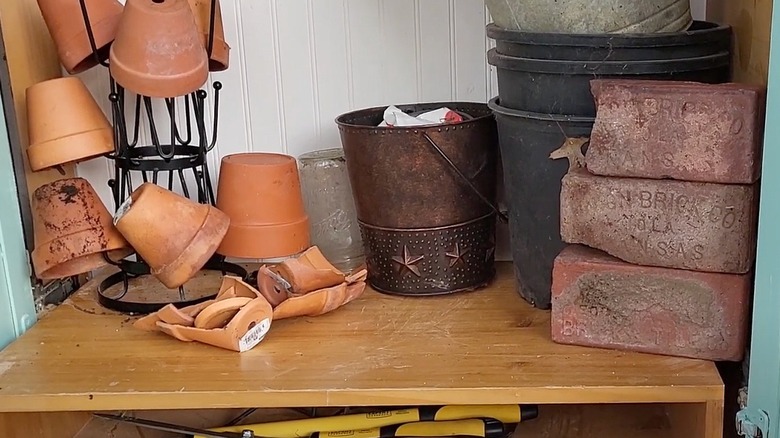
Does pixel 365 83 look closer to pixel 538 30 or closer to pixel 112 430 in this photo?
pixel 538 30

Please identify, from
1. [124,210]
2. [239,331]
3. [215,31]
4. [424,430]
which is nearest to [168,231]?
[124,210]

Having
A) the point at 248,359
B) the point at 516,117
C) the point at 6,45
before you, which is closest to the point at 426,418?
the point at 248,359

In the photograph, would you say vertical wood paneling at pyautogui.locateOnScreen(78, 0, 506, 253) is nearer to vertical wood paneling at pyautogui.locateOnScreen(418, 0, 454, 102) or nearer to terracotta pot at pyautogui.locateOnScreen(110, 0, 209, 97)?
vertical wood paneling at pyautogui.locateOnScreen(418, 0, 454, 102)

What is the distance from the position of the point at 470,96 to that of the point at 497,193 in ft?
0.54

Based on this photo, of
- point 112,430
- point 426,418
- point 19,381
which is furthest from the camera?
point 112,430

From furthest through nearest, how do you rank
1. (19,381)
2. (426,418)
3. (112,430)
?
(112,430) < (426,418) < (19,381)

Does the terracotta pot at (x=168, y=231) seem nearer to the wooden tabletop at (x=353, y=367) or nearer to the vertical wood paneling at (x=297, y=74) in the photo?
the wooden tabletop at (x=353, y=367)

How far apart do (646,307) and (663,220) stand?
10 cm

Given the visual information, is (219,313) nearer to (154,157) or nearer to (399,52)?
(154,157)

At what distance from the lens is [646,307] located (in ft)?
3.08

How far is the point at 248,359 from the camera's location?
1000 millimetres

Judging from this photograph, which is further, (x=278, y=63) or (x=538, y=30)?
(x=278, y=63)

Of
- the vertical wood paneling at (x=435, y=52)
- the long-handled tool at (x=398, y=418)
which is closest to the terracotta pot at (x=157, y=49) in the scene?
the vertical wood paneling at (x=435, y=52)

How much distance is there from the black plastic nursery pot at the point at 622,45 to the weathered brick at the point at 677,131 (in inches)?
2.0
